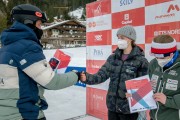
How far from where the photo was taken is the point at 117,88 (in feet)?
8.09

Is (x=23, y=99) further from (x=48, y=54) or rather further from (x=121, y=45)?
(x=48, y=54)

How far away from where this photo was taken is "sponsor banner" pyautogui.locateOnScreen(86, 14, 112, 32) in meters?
3.84

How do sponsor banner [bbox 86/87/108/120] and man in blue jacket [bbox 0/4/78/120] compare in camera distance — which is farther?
sponsor banner [bbox 86/87/108/120]

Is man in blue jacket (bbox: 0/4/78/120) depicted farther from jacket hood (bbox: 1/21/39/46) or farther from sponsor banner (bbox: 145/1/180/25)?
sponsor banner (bbox: 145/1/180/25)

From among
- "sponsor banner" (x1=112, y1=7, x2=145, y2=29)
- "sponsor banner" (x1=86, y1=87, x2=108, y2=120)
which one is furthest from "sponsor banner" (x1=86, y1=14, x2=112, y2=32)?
"sponsor banner" (x1=86, y1=87, x2=108, y2=120)

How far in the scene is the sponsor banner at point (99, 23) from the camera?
12.6ft

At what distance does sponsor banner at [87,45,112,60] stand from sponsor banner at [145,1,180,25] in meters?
0.90

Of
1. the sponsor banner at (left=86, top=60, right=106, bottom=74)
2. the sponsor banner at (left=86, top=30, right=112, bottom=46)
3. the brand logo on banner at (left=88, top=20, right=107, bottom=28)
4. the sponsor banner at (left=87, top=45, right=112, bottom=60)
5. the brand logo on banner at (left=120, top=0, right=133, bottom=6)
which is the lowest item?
the sponsor banner at (left=86, top=60, right=106, bottom=74)

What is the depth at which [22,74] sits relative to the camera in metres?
1.53

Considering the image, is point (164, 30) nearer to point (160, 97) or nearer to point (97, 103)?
point (160, 97)

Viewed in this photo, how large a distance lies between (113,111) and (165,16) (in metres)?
1.25

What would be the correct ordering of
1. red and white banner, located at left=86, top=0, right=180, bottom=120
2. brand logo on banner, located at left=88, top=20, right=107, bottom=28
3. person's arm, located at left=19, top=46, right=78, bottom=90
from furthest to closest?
1. brand logo on banner, located at left=88, top=20, right=107, bottom=28
2. red and white banner, located at left=86, top=0, right=180, bottom=120
3. person's arm, located at left=19, top=46, right=78, bottom=90

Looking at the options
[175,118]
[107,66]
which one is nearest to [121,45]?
[107,66]

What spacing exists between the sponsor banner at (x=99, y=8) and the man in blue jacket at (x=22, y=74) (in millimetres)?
2380
